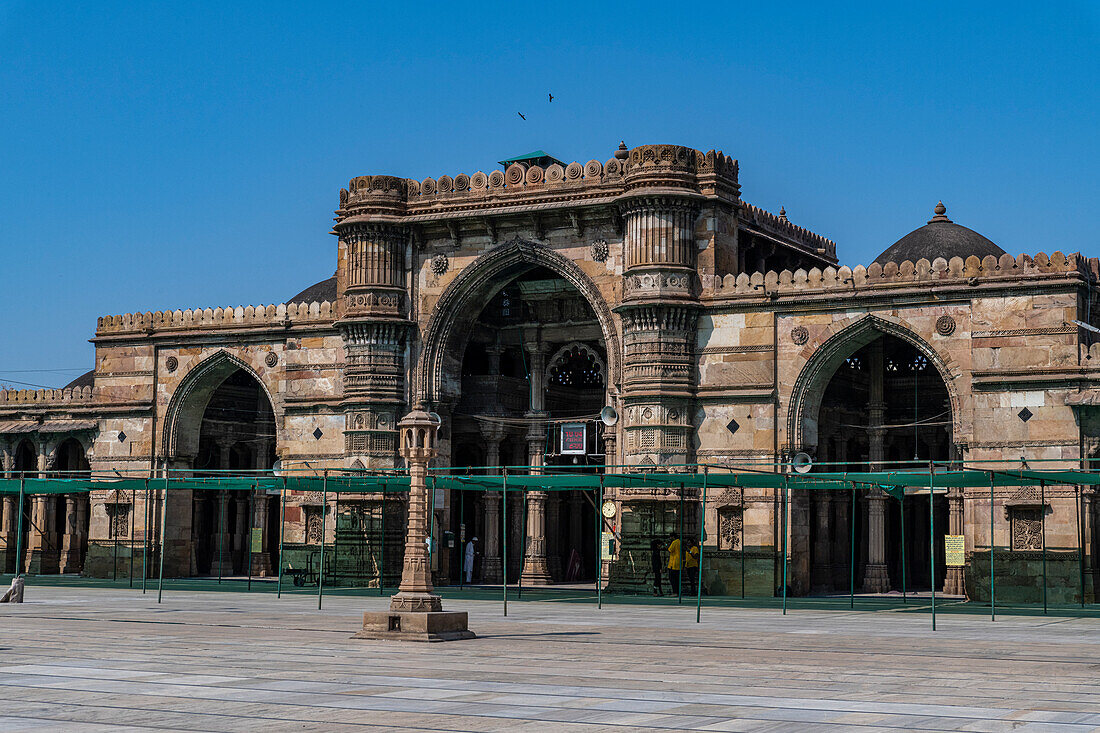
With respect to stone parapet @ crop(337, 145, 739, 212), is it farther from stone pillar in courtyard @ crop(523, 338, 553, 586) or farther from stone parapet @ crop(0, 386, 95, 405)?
stone parapet @ crop(0, 386, 95, 405)

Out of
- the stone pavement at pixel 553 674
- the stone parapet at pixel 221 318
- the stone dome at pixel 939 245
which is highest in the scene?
the stone dome at pixel 939 245

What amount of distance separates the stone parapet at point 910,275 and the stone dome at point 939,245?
6.15 meters

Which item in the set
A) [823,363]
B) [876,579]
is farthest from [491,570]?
[823,363]

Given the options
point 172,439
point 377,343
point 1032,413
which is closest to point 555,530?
point 377,343

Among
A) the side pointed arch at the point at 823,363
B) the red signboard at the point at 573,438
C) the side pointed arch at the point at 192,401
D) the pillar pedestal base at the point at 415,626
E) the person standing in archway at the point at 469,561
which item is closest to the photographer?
the pillar pedestal base at the point at 415,626

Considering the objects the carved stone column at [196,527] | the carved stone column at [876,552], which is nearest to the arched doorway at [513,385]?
the carved stone column at [876,552]

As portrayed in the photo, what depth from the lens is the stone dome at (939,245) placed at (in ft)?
128

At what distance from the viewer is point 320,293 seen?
46.1m

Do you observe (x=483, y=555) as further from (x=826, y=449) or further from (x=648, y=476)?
(x=648, y=476)

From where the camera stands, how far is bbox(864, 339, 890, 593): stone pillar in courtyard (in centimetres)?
3631

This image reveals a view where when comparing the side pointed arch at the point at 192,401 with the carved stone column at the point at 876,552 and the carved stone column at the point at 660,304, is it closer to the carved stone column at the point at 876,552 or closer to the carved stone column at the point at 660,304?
the carved stone column at the point at 660,304

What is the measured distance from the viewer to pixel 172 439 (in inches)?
1620

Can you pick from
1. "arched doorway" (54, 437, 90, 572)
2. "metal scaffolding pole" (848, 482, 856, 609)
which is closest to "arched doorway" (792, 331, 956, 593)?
"metal scaffolding pole" (848, 482, 856, 609)

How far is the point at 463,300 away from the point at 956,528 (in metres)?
13.4
